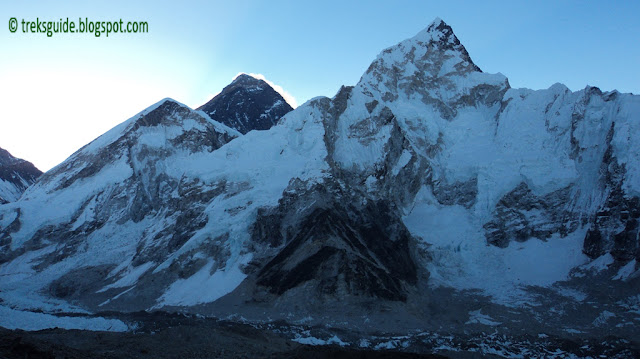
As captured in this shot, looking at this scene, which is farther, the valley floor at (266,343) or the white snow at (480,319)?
the white snow at (480,319)

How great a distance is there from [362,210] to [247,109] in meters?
100

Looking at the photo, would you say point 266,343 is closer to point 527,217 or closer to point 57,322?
point 57,322

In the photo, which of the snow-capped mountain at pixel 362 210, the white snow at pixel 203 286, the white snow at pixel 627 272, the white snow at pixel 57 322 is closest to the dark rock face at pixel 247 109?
the snow-capped mountain at pixel 362 210

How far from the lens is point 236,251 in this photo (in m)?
91.6

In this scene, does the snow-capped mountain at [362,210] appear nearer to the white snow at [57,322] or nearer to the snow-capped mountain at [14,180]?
the white snow at [57,322]

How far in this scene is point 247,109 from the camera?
188875 mm

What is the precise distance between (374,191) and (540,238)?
2979cm

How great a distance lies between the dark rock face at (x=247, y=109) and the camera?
183500mm

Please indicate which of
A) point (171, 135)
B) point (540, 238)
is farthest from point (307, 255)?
point (171, 135)

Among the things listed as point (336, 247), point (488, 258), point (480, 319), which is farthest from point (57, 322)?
point (488, 258)

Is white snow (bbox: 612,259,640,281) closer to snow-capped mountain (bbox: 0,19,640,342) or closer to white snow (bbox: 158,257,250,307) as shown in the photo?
snow-capped mountain (bbox: 0,19,640,342)

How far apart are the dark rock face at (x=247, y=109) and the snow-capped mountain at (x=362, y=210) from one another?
43.5 metres

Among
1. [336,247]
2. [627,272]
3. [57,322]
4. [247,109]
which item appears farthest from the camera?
[247,109]

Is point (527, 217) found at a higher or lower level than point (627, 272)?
higher
